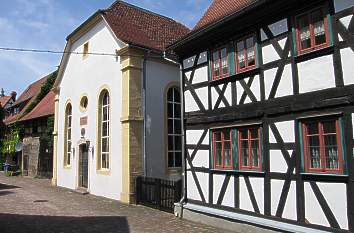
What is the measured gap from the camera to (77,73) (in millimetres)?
20844

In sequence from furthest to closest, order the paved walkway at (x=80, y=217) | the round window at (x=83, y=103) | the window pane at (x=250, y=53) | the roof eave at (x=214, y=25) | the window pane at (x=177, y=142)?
the round window at (x=83, y=103) → the window pane at (x=177, y=142) → the paved walkway at (x=80, y=217) → the window pane at (x=250, y=53) → the roof eave at (x=214, y=25)

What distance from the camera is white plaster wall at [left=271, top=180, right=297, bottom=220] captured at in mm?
8422

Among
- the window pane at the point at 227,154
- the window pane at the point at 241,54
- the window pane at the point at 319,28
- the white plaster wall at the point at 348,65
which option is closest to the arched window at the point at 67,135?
the window pane at the point at 227,154

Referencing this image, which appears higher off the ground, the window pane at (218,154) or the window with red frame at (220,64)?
the window with red frame at (220,64)

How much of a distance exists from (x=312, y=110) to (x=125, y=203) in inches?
375

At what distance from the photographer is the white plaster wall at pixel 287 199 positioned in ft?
27.6

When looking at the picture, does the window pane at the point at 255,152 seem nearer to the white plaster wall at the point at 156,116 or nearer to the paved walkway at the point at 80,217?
the paved walkway at the point at 80,217

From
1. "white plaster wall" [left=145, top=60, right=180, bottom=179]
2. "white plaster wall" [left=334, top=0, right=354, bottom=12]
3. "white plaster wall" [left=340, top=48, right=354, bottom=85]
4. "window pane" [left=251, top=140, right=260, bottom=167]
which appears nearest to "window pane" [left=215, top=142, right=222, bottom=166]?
"window pane" [left=251, top=140, right=260, bottom=167]

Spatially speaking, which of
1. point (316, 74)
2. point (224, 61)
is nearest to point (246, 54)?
point (224, 61)

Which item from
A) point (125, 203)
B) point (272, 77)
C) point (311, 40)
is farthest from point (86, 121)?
point (311, 40)

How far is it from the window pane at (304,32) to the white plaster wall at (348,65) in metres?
1.01

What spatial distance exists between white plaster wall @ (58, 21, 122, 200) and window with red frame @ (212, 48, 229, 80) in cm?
634

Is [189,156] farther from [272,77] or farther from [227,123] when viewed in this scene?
[272,77]

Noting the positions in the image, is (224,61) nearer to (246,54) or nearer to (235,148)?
(246,54)
